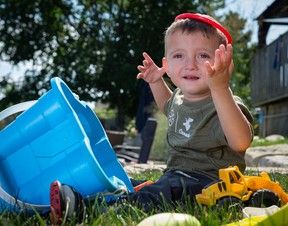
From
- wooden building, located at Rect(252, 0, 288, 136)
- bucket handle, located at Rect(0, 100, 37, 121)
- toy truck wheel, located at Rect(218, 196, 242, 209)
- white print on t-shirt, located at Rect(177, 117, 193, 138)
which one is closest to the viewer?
toy truck wheel, located at Rect(218, 196, 242, 209)

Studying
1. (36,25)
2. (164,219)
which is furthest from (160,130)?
(36,25)

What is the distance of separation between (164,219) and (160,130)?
27.7 ft

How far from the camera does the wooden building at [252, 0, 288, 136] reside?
33.4 feet

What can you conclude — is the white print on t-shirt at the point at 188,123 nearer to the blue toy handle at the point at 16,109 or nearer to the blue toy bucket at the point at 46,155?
the blue toy bucket at the point at 46,155

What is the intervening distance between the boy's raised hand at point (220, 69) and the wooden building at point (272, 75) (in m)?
8.53

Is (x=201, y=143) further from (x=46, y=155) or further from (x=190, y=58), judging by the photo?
(x=46, y=155)

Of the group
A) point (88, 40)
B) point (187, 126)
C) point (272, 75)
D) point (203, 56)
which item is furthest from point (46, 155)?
point (88, 40)

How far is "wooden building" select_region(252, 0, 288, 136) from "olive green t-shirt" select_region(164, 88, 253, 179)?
8.31 metres

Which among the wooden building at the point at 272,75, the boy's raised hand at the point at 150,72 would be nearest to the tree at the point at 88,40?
the wooden building at the point at 272,75

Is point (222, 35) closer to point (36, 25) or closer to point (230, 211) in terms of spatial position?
point (230, 211)

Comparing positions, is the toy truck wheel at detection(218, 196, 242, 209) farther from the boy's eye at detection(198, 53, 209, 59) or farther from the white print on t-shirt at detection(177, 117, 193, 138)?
the boy's eye at detection(198, 53, 209, 59)

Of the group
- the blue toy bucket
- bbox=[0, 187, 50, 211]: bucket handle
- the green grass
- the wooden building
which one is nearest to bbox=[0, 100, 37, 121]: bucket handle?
the blue toy bucket

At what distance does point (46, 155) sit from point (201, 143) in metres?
0.66

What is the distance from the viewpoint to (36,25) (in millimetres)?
19672
